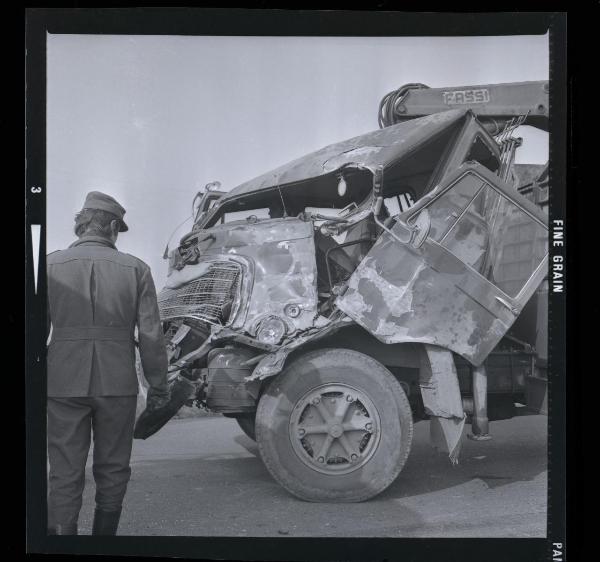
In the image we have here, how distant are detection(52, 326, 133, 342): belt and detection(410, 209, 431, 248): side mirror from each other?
2.03 metres

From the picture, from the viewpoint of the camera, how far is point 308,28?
4527 millimetres

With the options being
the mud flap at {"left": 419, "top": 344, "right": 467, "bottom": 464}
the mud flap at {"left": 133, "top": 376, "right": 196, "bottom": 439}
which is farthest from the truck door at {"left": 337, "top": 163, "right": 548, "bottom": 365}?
the mud flap at {"left": 133, "top": 376, "right": 196, "bottom": 439}

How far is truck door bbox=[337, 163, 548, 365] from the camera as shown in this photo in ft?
15.3

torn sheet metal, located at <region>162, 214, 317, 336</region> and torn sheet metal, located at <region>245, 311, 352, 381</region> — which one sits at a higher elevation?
torn sheet metal, located at <region>162, 214, 317, 336</region>

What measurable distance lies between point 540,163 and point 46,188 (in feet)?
12.5

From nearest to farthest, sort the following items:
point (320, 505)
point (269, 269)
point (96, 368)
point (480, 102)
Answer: point (96, 368), point (320, 505), point (269, 269), point (480, 102)

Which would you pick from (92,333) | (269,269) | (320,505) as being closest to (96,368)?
(92,333)

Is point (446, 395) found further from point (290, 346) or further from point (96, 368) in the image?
point (96, 368)

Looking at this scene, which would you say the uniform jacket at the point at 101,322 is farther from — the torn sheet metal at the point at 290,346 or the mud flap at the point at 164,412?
the torn sheet metal at the point at 290,346

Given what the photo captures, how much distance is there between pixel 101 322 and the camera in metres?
4.23

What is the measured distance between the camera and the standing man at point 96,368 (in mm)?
4164

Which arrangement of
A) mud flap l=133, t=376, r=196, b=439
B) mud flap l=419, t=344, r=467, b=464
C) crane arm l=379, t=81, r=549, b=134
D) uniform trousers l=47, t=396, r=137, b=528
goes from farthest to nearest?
crane arm l=379, t=81, r=549, b=134, mud flap l=419, t=344, r=467, b=464, mud flap l=133, t=376, r=196, b=439, uniform trousers l=47, t=396, r=137, b=528

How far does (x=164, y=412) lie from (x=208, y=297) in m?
0.96

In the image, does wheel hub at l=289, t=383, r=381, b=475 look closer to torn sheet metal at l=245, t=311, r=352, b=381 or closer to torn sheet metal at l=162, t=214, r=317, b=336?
torn sheet metal at l=245, t=311, r=352, b=381
